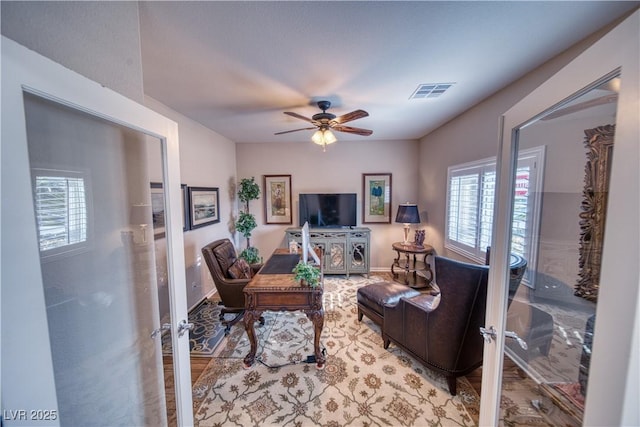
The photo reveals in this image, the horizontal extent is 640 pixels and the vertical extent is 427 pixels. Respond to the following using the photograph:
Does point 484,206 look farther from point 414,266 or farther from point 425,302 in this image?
point 414,266

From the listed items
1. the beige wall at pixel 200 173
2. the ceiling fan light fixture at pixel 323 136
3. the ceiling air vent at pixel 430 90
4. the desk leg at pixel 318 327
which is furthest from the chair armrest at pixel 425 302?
the beige wall at pixel 200 173

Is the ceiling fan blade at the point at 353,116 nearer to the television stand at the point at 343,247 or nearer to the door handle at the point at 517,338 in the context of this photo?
the door handle at the point at 517,338

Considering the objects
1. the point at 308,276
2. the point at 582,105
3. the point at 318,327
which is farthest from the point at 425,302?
the point at 582,105

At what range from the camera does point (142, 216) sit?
1183 mm

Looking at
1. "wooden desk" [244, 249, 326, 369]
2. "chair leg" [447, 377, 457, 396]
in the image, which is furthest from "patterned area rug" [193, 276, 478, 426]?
"wooden desk" [244, 249, 326, 369]

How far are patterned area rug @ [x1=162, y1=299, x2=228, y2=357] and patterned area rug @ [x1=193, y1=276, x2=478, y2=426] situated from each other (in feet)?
0.44

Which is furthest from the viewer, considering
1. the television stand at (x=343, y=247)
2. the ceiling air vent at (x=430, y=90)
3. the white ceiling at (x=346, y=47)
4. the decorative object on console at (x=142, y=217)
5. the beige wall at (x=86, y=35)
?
the television stand at (x=343, y=247)

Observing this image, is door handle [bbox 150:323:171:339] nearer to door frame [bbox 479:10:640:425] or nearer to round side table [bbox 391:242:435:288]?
door frame [bbox 479:10:640:425]

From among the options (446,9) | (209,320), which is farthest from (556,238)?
(209,320)

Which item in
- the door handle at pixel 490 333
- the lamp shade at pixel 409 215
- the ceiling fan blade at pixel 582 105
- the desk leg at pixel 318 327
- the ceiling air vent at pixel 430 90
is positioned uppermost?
the ceiling air vent at pixel 430 90

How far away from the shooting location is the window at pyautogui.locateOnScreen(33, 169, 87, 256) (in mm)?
722

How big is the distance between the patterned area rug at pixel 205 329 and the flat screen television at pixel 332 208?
2150 mm

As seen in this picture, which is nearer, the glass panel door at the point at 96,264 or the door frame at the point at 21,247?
the door frame at the point at 21,247

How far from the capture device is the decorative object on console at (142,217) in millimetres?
1145
